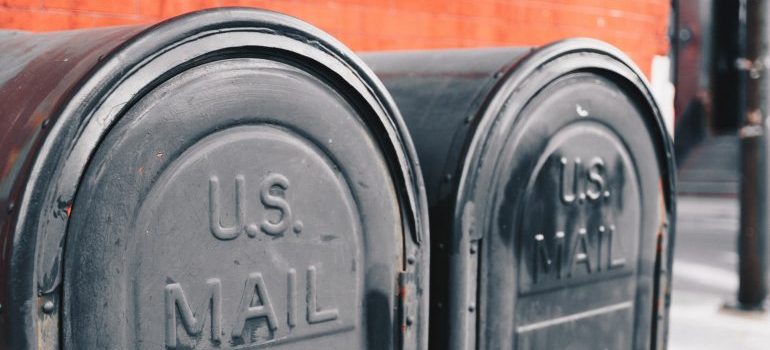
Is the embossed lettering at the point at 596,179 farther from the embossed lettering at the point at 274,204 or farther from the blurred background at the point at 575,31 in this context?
the blurred background at the point at 575,31

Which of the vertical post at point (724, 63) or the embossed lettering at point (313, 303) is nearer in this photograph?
the embossed lettering at point (313, 303)

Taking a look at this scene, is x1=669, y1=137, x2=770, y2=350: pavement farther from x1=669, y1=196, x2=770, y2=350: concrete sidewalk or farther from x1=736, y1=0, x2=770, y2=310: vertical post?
x1=736, y1=0, x2=770, y2=310: vertical post

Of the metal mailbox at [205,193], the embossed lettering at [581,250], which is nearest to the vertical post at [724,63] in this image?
the embossed lettering at [581,250]

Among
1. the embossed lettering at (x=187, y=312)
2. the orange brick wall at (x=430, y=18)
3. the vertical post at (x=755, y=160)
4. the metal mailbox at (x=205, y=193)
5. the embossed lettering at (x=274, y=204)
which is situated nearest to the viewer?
the metal mailbox at (x=205, y=193)

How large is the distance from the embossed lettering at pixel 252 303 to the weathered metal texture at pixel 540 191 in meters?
0.55

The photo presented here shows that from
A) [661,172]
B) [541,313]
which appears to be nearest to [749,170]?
[661,172]

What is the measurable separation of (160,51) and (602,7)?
3335mm

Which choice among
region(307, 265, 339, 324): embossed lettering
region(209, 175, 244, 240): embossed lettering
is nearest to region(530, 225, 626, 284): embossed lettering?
region(307, 265, 339, 324): embossed lettering

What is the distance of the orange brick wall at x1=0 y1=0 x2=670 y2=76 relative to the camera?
269 cm

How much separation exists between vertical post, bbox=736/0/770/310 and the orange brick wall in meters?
1.71

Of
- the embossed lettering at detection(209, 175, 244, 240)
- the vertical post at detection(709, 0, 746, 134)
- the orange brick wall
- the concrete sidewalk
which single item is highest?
the vertical post at detection(709, 0, 746, 134)

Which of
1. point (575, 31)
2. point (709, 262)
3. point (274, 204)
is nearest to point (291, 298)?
point (274, 204)

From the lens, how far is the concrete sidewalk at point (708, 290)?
214 inches

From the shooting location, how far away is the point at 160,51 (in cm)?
158
